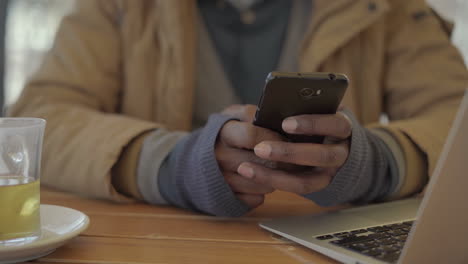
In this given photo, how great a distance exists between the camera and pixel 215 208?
25.1 inches

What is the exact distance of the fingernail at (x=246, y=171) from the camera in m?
0.59

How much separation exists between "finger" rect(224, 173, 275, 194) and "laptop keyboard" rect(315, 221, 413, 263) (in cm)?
12

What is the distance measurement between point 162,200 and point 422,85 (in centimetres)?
71

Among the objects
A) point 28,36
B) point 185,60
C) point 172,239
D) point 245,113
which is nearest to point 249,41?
point 185,60

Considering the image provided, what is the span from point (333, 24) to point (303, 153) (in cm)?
60

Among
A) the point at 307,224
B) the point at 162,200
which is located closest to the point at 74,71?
the point at 162,200

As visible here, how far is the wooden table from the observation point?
0.50 m

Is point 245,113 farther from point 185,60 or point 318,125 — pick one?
point 185,60

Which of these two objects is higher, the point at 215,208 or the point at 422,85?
the point at 422,85

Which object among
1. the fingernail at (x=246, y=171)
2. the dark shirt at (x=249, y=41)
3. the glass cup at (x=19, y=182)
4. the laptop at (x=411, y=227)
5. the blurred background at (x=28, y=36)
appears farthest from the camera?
the blurred background at (x=28, y=36)

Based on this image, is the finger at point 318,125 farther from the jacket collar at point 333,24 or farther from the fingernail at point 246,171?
the jacket collar at point 333,24

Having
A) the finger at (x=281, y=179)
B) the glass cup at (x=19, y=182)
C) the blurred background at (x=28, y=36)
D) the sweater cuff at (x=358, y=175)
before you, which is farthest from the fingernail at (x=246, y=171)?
the blurred background at (x=28, y=36)

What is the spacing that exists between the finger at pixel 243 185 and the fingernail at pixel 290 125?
0.10 meters

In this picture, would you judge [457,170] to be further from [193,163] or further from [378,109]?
[378,109]
